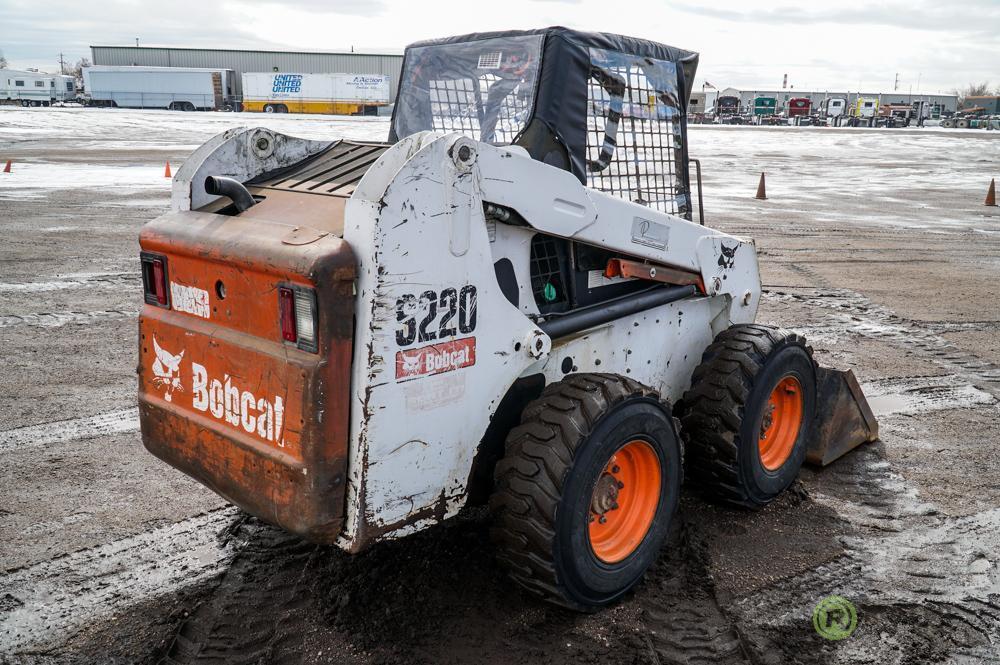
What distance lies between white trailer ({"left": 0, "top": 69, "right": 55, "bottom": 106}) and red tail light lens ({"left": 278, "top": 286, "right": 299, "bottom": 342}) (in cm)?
7919

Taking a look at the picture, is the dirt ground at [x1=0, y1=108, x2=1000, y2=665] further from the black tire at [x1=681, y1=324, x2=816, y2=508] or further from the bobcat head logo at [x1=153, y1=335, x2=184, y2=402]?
the bobcat head logo at [x1=153, y1=335, x2=184, y2=402]

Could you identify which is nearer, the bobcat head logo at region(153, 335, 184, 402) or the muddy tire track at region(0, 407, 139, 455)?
the bobcat head logo at region(153, 335, 184, 402)

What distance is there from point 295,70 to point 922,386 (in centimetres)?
8176

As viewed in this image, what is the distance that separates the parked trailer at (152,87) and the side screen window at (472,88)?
67167mm

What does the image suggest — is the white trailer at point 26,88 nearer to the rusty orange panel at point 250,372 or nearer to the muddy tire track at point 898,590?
the rusty orange panel at point 250,372

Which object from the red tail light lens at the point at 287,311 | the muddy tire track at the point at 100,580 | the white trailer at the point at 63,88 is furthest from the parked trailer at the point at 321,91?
the red tail light lens at the point at 287,311

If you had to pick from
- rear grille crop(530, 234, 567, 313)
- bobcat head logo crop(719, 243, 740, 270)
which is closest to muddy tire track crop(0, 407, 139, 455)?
rear grille crop(530, 234, 567, 313)

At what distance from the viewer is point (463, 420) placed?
9.81ft

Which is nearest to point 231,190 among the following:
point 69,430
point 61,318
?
point 69,430

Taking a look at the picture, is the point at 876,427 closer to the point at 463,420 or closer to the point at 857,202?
the point at 463,420

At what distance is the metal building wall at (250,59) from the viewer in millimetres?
79875

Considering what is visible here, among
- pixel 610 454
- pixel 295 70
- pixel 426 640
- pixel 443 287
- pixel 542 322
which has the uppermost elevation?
pixel 295 70

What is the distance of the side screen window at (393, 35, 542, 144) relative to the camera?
142 inches

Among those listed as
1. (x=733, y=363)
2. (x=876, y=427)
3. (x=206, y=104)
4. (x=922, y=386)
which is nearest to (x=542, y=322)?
(x=733, y=363)
